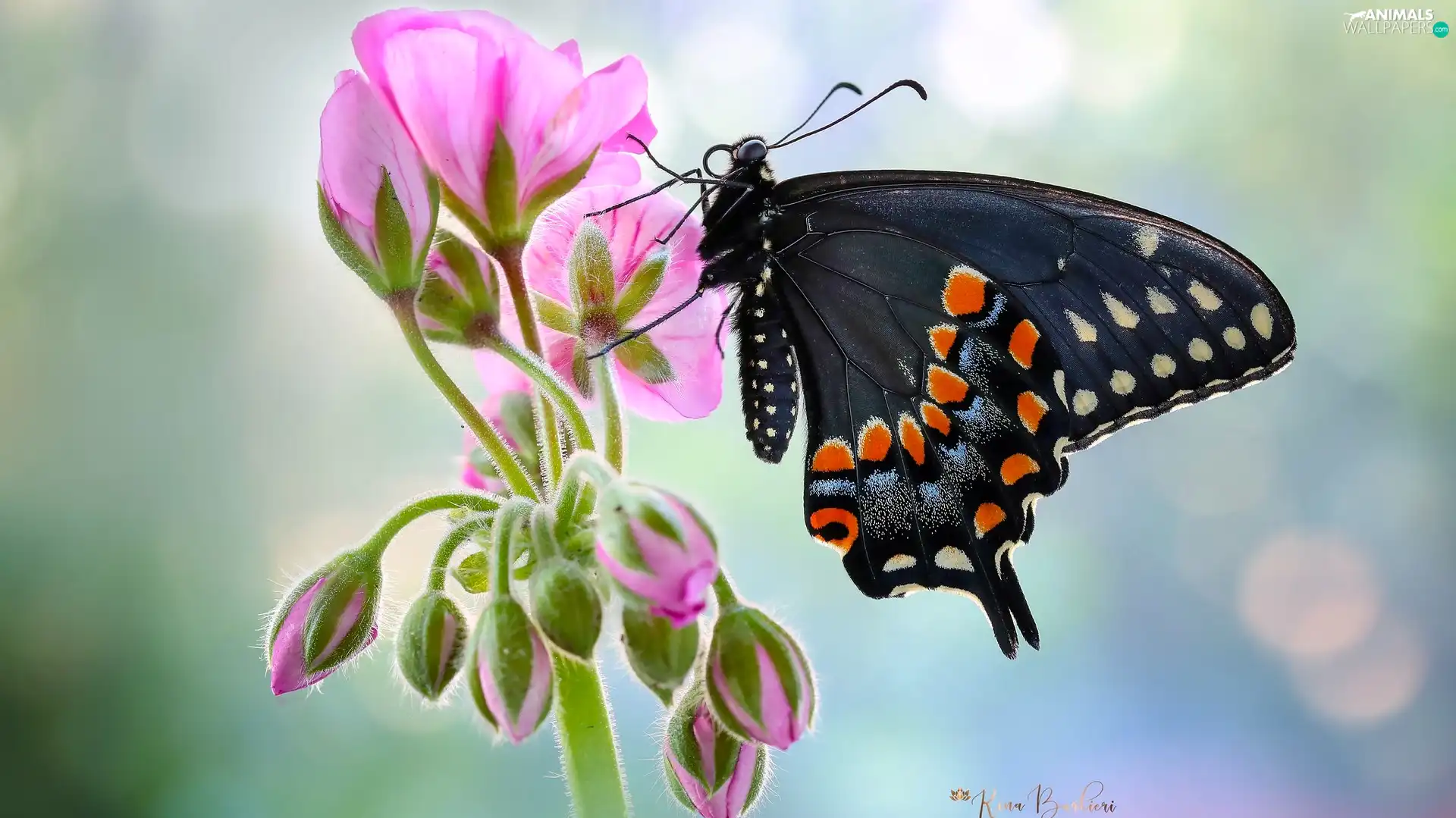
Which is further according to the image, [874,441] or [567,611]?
[874,441]

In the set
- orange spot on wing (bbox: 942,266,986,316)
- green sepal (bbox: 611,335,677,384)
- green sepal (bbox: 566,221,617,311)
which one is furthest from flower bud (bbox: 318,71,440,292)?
orange spot on wing (bbox: 942,266,986,316)

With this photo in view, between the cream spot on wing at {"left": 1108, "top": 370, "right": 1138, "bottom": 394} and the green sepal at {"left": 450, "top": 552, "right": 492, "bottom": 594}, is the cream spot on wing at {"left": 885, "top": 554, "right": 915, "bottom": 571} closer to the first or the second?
the cream spot on wing at {"left": 1108, "top": 370, "right": 1138, "bottom": 394}

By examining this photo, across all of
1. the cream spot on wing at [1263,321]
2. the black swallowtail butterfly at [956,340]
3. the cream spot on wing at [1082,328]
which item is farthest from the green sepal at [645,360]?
the cream spot on wing at [1263,321]

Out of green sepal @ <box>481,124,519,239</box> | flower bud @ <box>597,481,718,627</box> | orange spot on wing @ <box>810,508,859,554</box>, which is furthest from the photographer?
orange spot on wing @ <box>810,508,859,554</box>

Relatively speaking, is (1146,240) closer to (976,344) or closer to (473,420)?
(976,344)

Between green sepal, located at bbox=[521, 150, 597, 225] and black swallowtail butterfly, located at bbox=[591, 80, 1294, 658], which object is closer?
green sepal, located at bbox=[521, 150, 597, 225]

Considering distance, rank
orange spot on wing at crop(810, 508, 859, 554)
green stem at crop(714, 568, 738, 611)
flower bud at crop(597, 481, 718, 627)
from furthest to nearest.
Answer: orange spot on wing at crop(810, 508, 859, 554) → green stem at crop(714, 568, 738, 611) → flower bud at crop(597, 481, 718, 627)

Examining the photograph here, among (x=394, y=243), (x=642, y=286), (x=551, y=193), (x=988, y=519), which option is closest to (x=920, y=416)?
(x=988, y=519)
